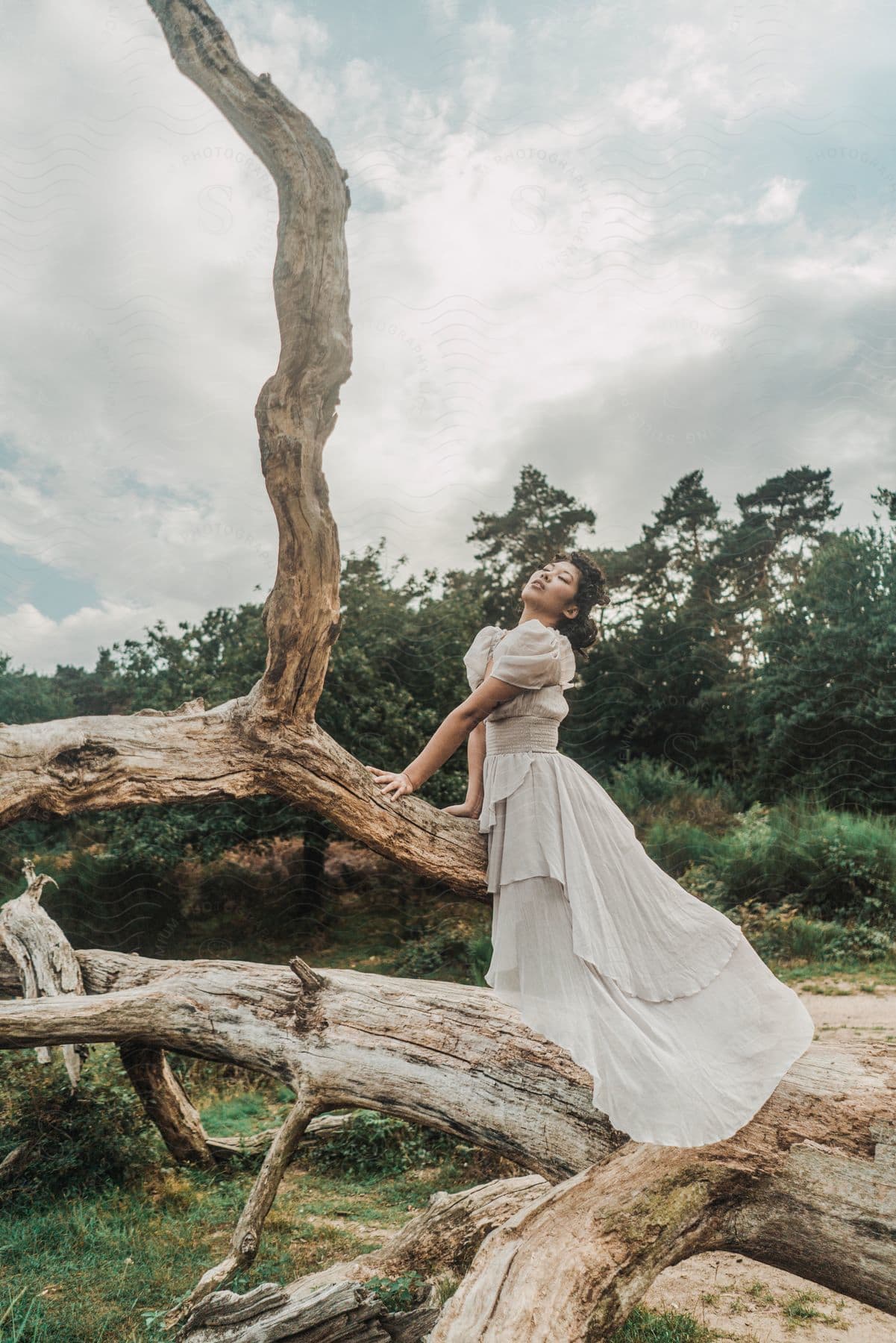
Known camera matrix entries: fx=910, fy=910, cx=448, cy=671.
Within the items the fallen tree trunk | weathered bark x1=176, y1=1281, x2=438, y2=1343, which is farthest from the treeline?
weathered bark x1=176, y1=1281, x2=438, y2=1343

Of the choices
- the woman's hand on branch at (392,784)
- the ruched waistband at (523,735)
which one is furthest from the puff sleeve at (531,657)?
the woman's hand on branch at (392,784)

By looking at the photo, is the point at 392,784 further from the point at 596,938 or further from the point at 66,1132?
the point at 66,1132

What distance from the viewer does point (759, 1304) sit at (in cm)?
343

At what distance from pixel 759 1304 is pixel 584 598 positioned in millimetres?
2740

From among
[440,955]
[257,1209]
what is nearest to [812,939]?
[440,955]

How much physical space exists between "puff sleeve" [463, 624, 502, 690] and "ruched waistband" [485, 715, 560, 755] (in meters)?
0.23

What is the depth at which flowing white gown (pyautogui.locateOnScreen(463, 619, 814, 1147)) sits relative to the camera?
234cm

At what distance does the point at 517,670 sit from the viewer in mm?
3041

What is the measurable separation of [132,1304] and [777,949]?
6.58m

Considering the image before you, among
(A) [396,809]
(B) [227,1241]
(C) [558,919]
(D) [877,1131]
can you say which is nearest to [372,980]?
(A) [396,809]

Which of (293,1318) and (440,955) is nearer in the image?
(293,1318)

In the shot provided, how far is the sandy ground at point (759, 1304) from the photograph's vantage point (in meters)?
3.19

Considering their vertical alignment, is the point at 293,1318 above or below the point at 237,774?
below

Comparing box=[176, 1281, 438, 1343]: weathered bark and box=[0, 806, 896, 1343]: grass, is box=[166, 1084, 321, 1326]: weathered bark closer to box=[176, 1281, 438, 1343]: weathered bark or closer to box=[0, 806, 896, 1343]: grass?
box=[0, 806, 896, 1343]: grass
